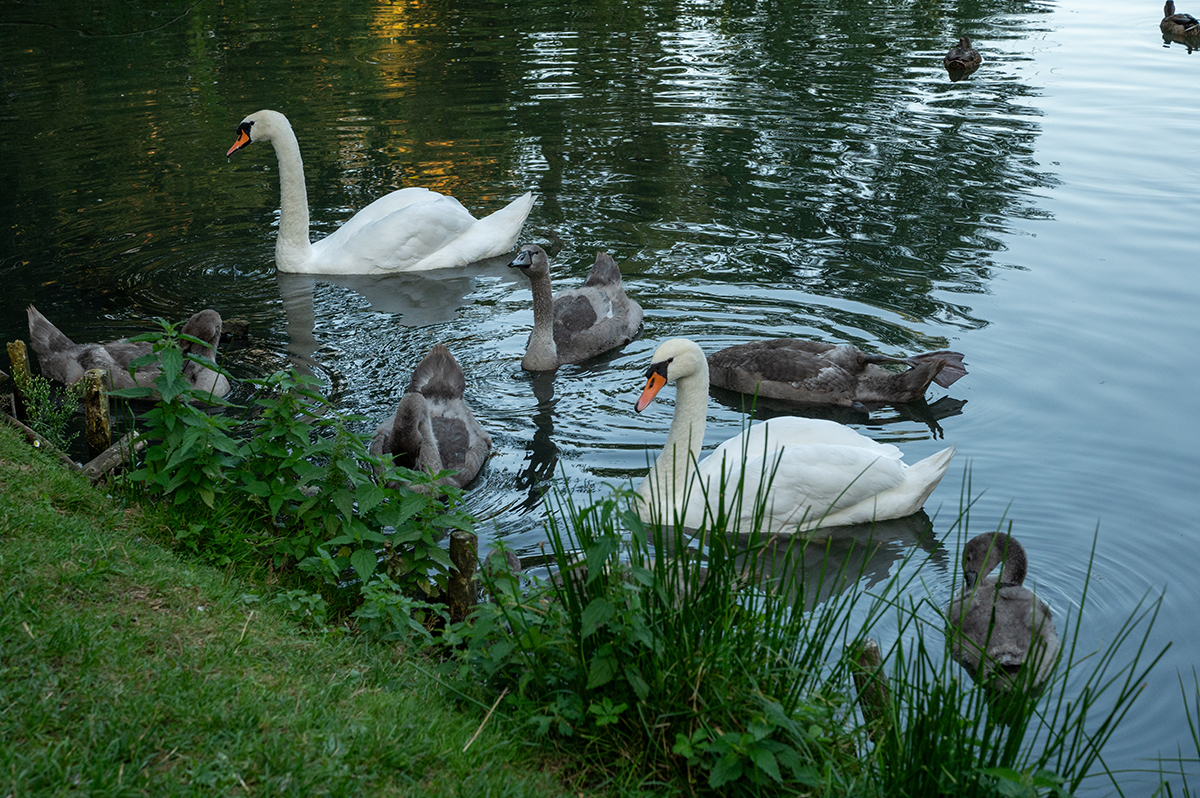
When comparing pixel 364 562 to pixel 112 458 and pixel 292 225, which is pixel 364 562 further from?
pixel 292 225

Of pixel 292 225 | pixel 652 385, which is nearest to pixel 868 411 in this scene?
pixel 652 385

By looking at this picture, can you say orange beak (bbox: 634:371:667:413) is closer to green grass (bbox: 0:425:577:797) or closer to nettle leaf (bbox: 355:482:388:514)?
nettle leaf (bbox: 355:482:388:514)

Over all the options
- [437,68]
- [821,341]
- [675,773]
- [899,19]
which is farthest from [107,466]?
[899,19]

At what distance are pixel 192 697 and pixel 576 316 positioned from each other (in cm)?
604

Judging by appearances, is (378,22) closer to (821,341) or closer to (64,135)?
(64,135)

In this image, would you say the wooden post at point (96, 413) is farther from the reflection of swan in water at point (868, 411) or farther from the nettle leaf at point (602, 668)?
the reflection of swan in water at point (868, 411)

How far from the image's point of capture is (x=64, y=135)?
626 inches

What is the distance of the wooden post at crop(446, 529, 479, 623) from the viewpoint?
16.7ft

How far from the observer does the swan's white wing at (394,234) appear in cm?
1149

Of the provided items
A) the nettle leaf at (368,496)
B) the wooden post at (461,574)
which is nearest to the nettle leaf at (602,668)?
the wooden post at (461,574)

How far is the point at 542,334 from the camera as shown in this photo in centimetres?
909

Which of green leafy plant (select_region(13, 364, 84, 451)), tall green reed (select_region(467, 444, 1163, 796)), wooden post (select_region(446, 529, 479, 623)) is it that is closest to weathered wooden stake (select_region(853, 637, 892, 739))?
tall green reed (select_region(467, 444, 1163, 796))

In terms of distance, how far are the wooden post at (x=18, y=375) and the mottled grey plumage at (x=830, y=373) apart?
498cm

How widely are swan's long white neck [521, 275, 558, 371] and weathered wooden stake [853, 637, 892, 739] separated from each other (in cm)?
512
